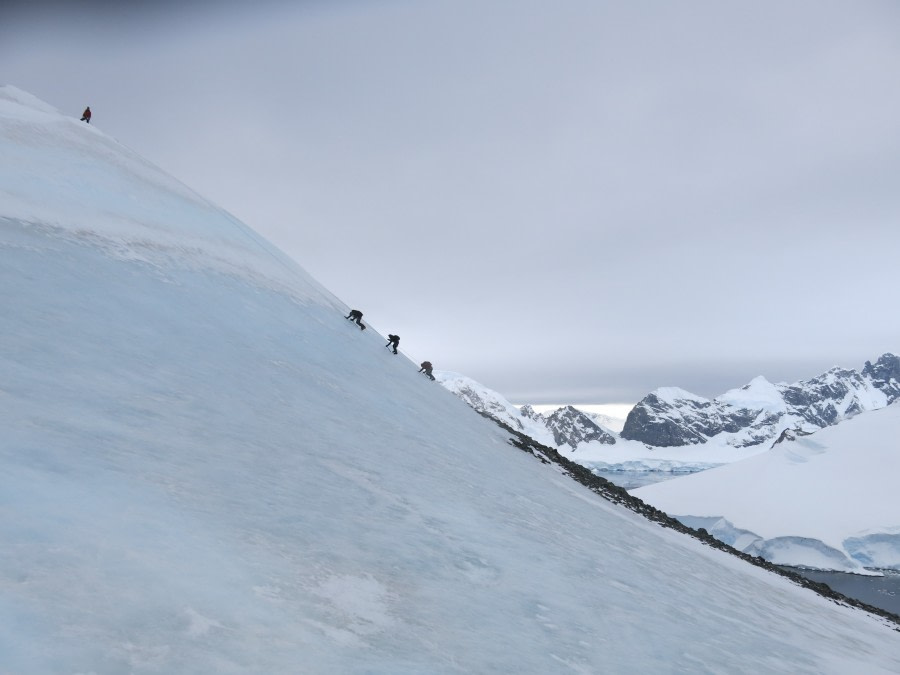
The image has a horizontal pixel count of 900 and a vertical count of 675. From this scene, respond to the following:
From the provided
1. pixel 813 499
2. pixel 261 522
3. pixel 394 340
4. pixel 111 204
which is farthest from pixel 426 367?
pixel 813 499

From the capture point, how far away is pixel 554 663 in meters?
5.42

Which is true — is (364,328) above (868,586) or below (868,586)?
above

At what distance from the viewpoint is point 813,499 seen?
92.7m

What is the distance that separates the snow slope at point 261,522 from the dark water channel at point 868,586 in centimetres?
5878

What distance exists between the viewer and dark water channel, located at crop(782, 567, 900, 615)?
59688 mm

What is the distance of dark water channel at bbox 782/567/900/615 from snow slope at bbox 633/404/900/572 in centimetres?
320

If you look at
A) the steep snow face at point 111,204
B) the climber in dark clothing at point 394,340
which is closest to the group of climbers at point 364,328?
the climber in dark clothing at point 394,340

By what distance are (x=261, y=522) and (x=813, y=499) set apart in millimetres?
109462

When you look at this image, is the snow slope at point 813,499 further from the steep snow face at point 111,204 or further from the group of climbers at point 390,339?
the steep snow face at point 111,204

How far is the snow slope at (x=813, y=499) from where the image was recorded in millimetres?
82312

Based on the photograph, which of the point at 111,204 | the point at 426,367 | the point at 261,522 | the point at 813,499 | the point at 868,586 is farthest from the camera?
the point at 813,499

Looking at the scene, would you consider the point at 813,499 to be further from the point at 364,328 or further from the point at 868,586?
the point at 364,328

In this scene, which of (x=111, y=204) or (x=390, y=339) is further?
(x=390, y=339)

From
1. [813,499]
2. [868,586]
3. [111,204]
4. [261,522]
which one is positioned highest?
[813,499]
